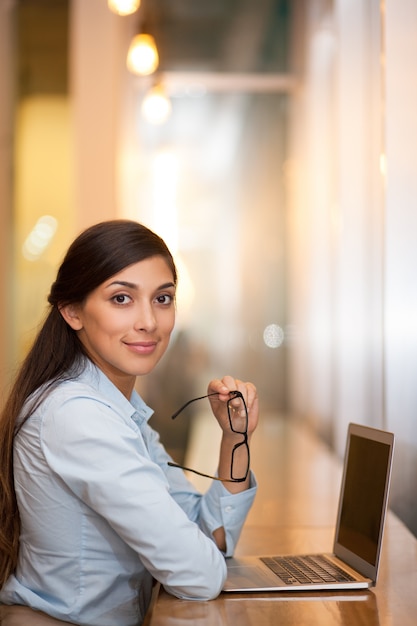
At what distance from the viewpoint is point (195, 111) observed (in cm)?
557

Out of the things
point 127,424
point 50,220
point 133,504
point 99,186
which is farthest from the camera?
point 50,220

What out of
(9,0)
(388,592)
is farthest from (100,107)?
(388,592)

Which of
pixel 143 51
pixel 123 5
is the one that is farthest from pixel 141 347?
pixel 143 51

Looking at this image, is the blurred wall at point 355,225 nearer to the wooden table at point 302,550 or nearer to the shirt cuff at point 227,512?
the wooden table at point 302,550

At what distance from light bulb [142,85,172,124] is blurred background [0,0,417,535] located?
2 centimetres

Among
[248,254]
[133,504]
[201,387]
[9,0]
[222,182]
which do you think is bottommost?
[201,387]

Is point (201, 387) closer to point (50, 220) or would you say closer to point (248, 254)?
point (248, 254)

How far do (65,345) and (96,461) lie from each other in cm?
32

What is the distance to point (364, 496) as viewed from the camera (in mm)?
1521

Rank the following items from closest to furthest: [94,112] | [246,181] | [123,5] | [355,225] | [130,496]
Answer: [130,496], [355,225], [123,5], [94,112], [246,181]

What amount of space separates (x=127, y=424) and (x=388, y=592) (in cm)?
53

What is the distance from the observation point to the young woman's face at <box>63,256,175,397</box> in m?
1.48

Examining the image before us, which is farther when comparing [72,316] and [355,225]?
[355,225]

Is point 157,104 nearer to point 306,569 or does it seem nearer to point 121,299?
point 121,299
